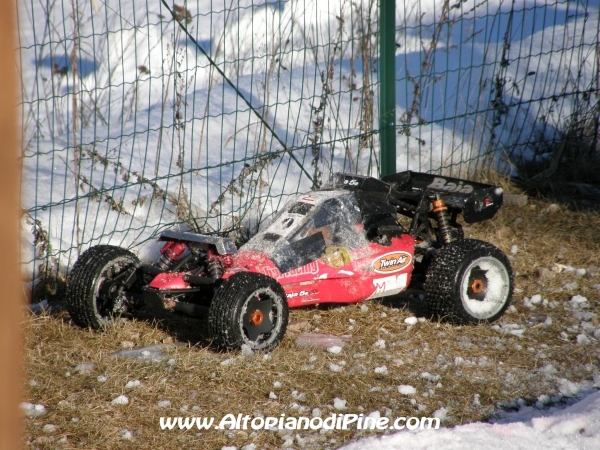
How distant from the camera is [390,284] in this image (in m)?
4.63

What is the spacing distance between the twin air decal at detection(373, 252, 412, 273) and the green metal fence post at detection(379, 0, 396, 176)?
162 cm

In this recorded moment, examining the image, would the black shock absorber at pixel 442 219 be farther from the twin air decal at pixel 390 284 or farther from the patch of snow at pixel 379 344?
the patch of snow at pixel 379 344

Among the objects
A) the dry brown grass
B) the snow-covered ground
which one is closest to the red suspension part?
the dry brown grass

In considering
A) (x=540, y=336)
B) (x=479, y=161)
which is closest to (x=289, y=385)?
(x=540, y=336)

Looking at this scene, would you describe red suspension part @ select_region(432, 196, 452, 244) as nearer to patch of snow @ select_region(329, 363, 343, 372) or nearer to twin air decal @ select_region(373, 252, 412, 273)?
twin air decal @ select_region(373, 252, 412, 273)

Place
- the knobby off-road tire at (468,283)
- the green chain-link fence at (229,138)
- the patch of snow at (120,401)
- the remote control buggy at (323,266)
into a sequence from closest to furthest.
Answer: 1. the patch of snow at (120,401)
2. the remote control buggy at (323,266)
3. the knobby off-road tire at (468,283)
4. the green chain-link fence at (229,138)

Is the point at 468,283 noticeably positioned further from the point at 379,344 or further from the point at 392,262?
the point at 379,344

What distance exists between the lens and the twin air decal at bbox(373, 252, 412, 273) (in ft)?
14.9

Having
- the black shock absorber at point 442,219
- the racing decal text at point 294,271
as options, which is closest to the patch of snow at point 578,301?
the black shock absorber at point 442,219

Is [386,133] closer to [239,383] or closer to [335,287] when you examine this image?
[335,287]

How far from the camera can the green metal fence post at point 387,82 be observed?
233 inches

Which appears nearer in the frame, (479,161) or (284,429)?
(284,429)

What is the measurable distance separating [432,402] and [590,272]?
2299 millimetres

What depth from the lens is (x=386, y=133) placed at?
609cm
